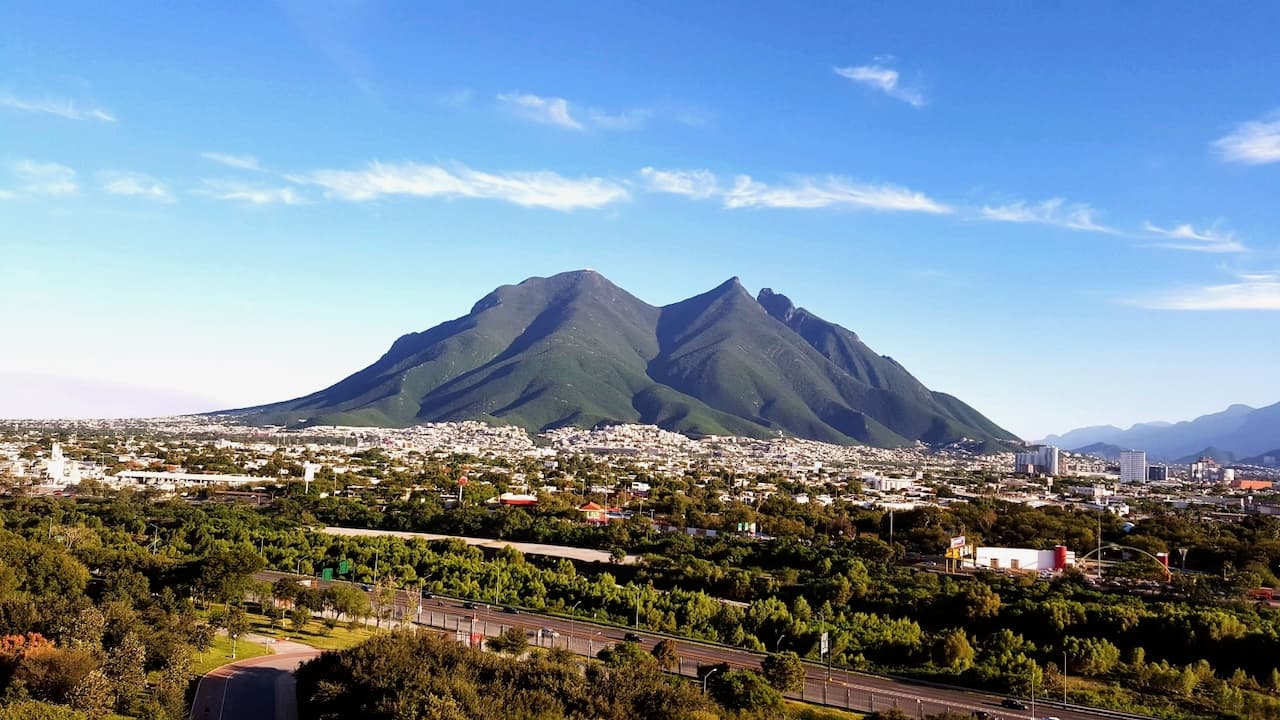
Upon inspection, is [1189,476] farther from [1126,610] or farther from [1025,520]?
[1126,610]

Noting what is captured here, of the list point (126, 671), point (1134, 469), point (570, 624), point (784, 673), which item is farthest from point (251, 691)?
point (1134, 469)

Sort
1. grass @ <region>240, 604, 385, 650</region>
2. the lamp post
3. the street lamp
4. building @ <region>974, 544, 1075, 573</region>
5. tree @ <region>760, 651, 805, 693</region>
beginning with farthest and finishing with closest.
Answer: building @ <region>974, 544, 1075, 573</region> < the lamp post < grass @ <region>240, 604, 385, 650</region> < tree @ <region>760, 651, 805, 693</region> < the street lamp

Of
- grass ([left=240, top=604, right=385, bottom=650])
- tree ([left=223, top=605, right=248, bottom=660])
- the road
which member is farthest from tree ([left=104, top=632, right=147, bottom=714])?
the road

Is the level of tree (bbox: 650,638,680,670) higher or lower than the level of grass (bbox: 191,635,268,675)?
higher

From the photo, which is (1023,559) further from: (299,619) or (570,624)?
(299,619)

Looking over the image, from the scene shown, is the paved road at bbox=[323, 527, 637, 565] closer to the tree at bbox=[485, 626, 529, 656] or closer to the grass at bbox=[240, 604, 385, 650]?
the grass at bbox=[240, 604, 385, 650]
